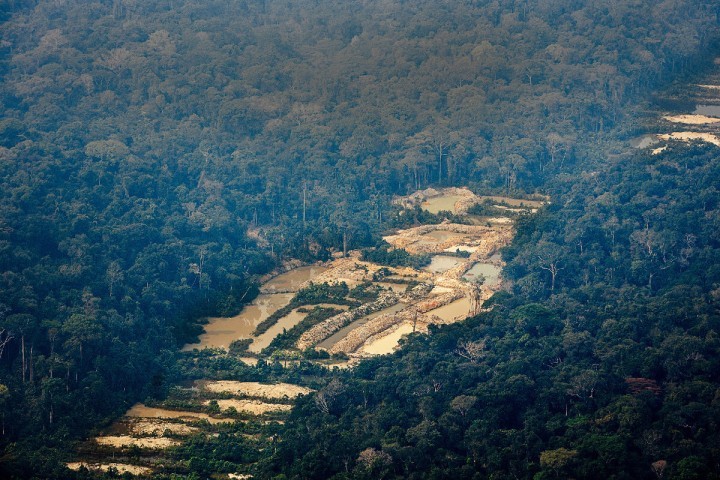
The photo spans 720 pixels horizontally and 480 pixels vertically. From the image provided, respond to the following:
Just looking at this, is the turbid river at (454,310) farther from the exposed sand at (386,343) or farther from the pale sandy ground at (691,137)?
the pale sandy ground at (691,137)

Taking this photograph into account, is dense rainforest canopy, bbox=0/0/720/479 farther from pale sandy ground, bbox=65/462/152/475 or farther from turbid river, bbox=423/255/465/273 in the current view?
turbid river, bbox=423/255/465/273

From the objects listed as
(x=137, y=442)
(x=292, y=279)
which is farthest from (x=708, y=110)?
(x=137, y=442)

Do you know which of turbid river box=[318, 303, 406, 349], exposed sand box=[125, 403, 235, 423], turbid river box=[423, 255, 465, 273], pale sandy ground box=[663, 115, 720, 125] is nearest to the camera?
exposed sand box=[125, 403, 235, 423]

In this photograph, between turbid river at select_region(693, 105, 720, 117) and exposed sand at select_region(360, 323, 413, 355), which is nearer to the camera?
exposed sand at select_region(360, 323, 413, 355)

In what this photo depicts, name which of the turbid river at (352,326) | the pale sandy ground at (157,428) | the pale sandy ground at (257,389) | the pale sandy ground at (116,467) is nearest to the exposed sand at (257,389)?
the pale sandy ground at (257,389)

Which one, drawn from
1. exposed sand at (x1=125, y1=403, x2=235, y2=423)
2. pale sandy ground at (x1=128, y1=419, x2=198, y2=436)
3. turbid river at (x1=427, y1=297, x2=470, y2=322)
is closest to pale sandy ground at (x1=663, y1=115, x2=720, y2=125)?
turbid river at (x1=427, y1=297, x2=470, y2=322)

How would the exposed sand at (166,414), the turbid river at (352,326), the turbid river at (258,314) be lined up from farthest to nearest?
the turbid river at (258,314)
the turbid river at (352,326)
the exposed sand at (166,414)
